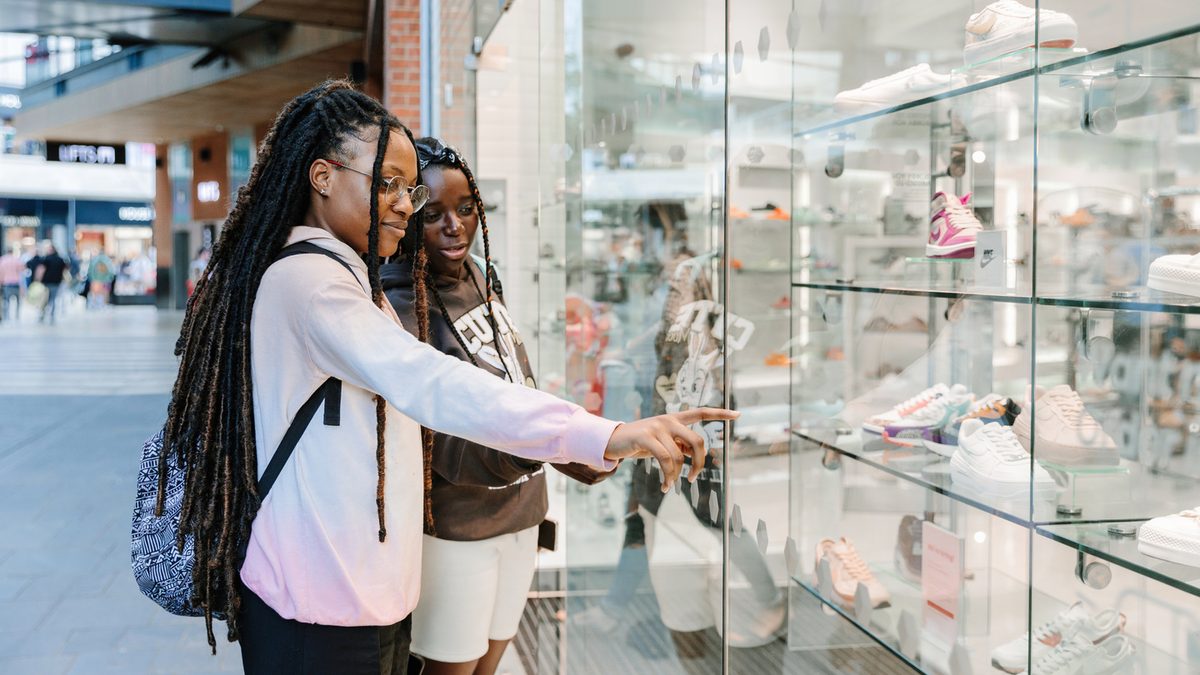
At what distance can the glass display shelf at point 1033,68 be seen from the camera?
1.44 meters

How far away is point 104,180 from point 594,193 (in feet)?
116

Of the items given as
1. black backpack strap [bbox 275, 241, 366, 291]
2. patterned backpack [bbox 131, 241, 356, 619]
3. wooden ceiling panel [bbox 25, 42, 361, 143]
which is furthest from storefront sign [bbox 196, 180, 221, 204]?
black backpack strap [bbox 275, 241, 366, 291]

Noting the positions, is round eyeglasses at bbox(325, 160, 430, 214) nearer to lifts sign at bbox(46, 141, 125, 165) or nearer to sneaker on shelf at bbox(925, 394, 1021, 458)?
sneaker on shelf at bbox(925, 394, 1021, 458)

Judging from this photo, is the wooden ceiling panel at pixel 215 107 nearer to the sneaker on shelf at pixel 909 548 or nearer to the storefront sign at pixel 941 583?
the sneaker on shelf at pixel 909 548

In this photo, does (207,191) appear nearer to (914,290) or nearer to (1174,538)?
(914,290)

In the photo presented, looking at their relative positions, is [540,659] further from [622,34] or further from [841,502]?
[622,34]

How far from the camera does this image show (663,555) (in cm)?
325

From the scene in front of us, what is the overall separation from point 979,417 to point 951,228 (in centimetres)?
38

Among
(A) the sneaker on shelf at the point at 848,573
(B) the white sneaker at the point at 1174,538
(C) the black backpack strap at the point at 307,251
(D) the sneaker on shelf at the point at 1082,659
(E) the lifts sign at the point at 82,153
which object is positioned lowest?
(A) the sneaker on shelf at the point at 848,573

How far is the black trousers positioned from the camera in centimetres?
154

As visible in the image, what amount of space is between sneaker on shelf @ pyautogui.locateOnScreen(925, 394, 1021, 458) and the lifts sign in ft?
92.2


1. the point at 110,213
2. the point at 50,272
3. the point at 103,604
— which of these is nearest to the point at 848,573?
the point at 103,604

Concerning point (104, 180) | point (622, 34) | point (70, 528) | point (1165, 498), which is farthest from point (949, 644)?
point (104, 180)

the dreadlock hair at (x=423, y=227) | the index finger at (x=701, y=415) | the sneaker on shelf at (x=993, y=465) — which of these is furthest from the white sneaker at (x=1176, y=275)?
the dreadlock hair at (x=423, y=227)
